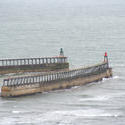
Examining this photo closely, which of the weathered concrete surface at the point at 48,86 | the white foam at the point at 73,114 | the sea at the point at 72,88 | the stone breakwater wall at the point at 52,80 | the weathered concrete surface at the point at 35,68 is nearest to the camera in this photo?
the white foam at the point at 73,114

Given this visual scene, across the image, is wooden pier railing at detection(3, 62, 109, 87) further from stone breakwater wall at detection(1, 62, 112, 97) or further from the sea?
the sea

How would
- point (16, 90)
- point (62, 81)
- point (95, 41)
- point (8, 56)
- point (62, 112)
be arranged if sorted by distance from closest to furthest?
point (62, 112), point (16, 90), point (62, 81), point (8, 56), point (95, 41)

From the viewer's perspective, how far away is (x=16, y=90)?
3361 inches

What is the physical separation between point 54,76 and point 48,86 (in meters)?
2.52

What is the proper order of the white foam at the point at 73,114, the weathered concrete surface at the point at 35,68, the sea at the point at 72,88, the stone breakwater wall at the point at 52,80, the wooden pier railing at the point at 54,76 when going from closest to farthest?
the white foam at the point at 73,114
the sea at the point at 72,88
the stone breakwater wall at the point at 52,80
the wooden pier railing at the point at 54,76
the weathered concrete surface at the point at 35,68

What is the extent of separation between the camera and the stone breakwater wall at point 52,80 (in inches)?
3369

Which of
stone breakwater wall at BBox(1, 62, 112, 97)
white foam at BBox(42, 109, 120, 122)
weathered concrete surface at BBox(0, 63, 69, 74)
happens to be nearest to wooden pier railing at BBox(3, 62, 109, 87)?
stone breakwater wall at BBox(1, 62, 112, 97)

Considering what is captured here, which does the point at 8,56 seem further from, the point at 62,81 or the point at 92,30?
the point at 92,30

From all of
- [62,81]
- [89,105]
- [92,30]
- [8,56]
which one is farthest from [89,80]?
[92,30]

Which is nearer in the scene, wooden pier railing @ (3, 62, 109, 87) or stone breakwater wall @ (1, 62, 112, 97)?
stone breakwater wall @ (1, 62, 112, 97)

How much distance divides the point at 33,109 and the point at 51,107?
8.03 ft

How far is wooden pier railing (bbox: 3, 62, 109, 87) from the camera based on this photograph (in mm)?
86750

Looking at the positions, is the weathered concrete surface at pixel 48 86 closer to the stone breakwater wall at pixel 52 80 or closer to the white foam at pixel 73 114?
the stone breakwater wall at pixel 52 80

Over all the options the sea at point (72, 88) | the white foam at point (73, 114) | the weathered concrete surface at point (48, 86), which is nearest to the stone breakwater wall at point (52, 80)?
the weathered concrete surface at point (48, 86)
